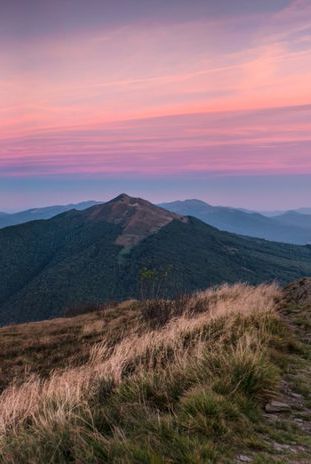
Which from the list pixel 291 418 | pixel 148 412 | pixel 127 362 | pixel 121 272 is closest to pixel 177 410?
pixel 148 412

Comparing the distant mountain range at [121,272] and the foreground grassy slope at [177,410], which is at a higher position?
the foreground grassy slope at [177,410]

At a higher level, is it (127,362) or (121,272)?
(127,362)

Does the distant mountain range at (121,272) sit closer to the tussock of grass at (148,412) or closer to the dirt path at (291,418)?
the dirt path at (291,418)

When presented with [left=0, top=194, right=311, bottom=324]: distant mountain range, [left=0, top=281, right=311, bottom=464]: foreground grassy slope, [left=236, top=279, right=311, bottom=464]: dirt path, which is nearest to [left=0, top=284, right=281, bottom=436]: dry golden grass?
[left=0, top=281, right=311, bottom=464]: foreground grassy slope

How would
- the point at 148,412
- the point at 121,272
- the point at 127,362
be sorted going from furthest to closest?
the point at 121,272 < the point at 127,362 < the point at 148,412

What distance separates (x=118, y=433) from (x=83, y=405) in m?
1.20

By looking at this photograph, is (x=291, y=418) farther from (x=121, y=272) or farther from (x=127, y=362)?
(x=121, y=272)

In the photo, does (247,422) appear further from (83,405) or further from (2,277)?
(2,277)

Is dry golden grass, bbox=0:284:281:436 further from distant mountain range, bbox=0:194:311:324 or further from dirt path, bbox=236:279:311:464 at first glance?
distant mountain range, bbox=0:194:311:324

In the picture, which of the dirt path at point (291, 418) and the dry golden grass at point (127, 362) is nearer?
the dirt path at point (291, 418)

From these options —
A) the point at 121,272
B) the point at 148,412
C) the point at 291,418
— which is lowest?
the point at 121,272

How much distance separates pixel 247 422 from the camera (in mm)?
4578

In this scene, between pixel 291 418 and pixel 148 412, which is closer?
pixel 148 412

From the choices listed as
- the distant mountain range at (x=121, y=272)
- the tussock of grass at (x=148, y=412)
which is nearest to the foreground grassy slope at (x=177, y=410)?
the tussock of grass at (x=148, y=412)
